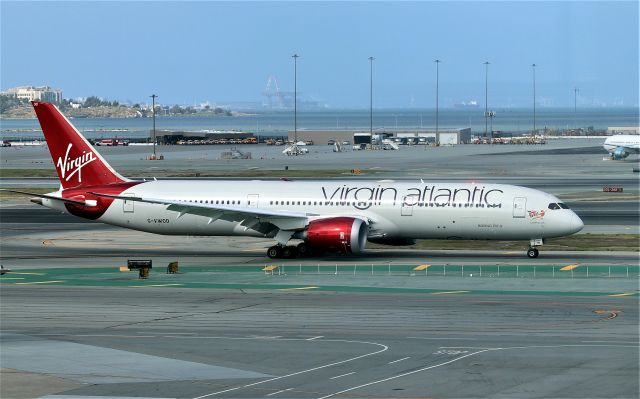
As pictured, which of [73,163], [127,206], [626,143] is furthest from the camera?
[626,143]

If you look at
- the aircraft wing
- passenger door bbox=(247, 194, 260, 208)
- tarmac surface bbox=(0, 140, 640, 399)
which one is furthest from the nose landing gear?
passenger door bbox=(247, 194, 260, 208)

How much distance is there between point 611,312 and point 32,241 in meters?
38.0

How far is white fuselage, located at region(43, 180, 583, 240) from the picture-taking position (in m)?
57.0

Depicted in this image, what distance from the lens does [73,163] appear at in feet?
203

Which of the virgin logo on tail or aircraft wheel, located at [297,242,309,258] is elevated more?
the virgin logo on tail

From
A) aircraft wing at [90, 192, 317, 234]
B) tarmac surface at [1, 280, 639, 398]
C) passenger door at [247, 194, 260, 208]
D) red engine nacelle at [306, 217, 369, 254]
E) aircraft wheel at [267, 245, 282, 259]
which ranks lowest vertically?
tarmac surface at [1, 280, 639, 398]

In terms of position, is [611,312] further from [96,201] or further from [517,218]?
[96,201]

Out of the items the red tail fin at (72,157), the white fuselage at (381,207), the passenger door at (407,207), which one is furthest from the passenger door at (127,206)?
the passenger door at (407,207)

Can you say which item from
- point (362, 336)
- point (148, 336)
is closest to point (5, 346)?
point (148, 336)

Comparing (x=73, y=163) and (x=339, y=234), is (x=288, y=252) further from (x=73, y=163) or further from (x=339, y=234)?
(x=73, y=163)

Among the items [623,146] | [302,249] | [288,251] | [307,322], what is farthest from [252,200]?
[623,146]

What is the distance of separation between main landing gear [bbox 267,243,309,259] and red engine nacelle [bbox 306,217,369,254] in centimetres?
135

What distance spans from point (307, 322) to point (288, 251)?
1945 cm

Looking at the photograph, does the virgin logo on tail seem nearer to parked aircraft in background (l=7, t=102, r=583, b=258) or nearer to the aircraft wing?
parked aircraft in background (l=7, t=102, r=583, b=258)
